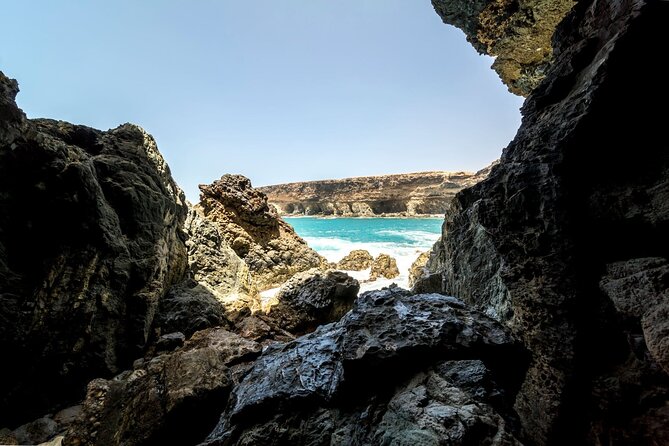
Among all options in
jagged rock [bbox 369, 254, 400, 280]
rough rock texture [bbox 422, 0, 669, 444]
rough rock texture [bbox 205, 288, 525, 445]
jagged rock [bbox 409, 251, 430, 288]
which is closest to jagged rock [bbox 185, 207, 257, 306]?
rough rock texture [bbox 205, 288, 525, 445]

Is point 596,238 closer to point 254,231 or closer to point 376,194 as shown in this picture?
point 254,231

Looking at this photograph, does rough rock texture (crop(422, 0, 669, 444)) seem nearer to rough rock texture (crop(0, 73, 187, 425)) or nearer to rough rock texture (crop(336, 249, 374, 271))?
rough rock texture (crop(0, 73, 187, 425))

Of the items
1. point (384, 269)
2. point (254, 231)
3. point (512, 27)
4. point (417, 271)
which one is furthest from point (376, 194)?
point (512, 27)

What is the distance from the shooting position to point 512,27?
7.02 m

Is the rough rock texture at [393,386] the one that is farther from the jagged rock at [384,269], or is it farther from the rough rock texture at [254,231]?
the jagged rock at [384,269]

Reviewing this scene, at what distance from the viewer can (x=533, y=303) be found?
2.27 m

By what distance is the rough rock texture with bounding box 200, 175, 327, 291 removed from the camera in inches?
394

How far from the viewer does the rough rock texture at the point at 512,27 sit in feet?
21.5

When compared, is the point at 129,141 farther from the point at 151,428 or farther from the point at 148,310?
the point at 151,428

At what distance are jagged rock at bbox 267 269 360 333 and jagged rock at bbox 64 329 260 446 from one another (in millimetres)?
2772

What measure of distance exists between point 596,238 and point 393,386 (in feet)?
6.11

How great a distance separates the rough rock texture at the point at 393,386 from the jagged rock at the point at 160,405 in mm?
257

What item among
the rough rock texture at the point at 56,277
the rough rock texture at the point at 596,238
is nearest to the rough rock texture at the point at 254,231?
the rough rock texture at the point at 56,277

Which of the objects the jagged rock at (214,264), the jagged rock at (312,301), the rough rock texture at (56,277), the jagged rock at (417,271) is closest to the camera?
the rough rock texture at (56,277)
